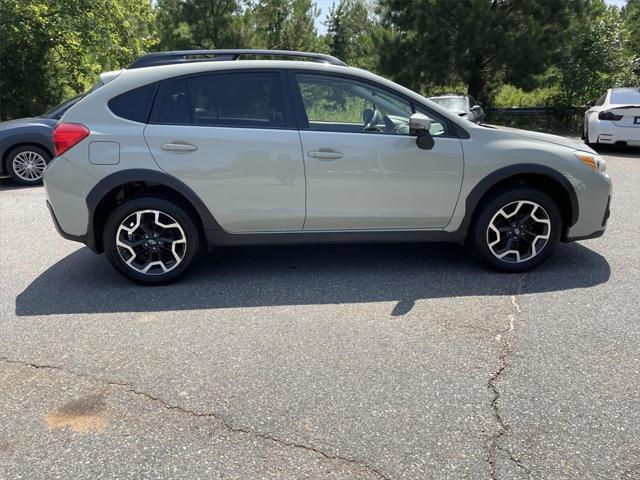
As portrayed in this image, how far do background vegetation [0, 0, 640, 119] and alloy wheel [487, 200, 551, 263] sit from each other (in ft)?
43.0

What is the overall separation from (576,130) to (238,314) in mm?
17813

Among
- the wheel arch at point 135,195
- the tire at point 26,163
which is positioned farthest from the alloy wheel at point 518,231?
the tire at point 26,163

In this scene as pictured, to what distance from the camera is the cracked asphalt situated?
7.82 feet

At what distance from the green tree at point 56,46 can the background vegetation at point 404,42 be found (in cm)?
3

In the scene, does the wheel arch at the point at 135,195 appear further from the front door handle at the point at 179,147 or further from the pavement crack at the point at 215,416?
the pavement crack at the point at 215,416

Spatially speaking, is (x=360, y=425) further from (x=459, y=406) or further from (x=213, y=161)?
(x=213, y=161)

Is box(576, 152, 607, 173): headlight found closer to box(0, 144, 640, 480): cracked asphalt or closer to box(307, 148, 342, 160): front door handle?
box(0, 144, 640, 480): cracked asphalt

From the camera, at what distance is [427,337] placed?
3.44 m

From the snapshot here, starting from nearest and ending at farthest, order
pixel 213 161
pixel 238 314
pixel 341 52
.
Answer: pixel 238 314 < pixel 213 161 < pixel 341 52

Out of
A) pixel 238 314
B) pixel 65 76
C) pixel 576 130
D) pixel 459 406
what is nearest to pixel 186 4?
pixel 65 76

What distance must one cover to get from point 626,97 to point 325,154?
1040cm

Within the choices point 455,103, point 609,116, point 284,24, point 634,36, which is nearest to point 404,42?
point 284,24

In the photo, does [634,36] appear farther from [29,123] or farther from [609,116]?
[29,123]

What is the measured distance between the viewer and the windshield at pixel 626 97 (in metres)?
11.6
